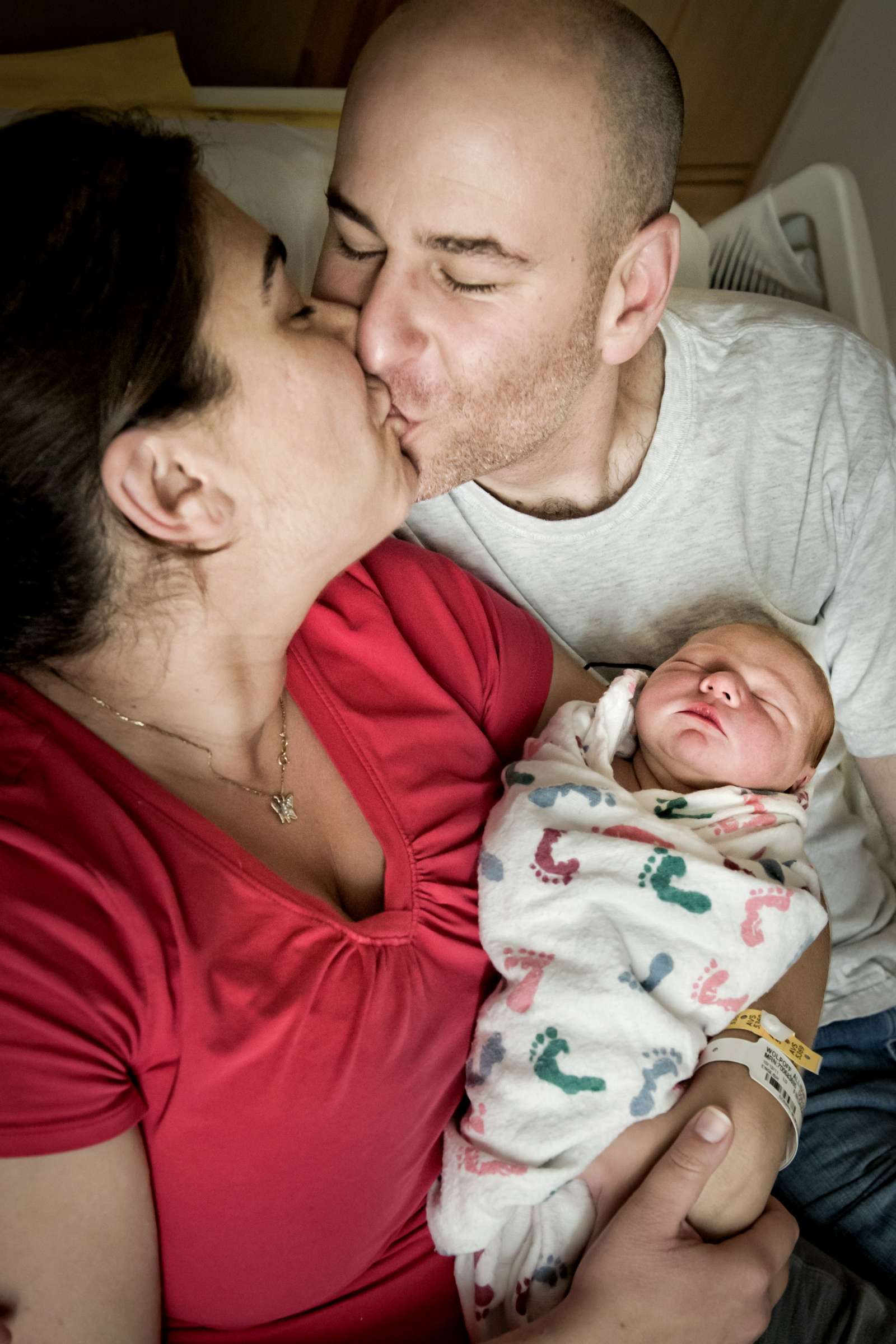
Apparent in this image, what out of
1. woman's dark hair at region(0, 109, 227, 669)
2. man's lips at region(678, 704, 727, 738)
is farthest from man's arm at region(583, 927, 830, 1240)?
woman's dark hair at region(0, 109, 227, 669)

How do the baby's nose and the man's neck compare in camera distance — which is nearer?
the baby's nose

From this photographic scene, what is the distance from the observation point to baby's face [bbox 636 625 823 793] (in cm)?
140

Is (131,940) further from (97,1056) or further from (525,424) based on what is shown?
(525,424)

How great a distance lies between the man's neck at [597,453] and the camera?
5.42ft

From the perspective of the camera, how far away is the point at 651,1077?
46.0 inches

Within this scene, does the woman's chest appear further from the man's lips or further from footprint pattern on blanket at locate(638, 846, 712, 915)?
the man's lips

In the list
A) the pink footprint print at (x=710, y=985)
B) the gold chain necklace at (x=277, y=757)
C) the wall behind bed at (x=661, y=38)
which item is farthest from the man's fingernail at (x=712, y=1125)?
the wall behind bed at (x=661, y=38)

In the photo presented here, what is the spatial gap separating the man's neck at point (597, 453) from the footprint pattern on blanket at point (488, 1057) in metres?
0.84

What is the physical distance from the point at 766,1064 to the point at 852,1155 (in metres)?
0.39

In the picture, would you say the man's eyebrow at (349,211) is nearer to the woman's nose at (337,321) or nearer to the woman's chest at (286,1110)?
the woman's nose at (337,321)

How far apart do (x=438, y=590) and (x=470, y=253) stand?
16.9 inches

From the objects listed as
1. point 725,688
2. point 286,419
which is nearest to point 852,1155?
point 725,688

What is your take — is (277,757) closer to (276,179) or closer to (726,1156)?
(726,1156)

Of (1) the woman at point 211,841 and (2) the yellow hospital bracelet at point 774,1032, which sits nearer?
(1) the woman at point 211,841
